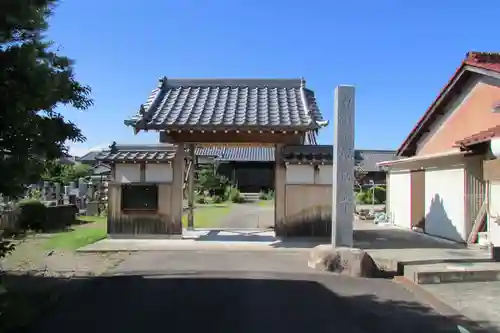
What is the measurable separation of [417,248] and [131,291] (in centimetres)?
767

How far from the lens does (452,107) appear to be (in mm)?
15359

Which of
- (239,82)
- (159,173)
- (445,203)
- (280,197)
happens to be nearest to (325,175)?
(280,197)

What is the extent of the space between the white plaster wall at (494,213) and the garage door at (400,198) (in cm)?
552

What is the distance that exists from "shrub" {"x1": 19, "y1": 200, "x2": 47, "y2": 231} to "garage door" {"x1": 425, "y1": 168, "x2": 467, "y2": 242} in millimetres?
12756

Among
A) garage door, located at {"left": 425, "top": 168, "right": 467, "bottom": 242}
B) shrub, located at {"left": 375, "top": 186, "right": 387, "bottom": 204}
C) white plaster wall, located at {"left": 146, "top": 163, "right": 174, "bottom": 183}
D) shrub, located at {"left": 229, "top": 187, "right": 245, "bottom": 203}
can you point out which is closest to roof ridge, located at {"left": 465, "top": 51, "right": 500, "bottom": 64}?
garage door, located at {"left": 425, "top": 168, "right": 467, "bottom": 242}

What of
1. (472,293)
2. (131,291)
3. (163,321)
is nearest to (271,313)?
(163,321)

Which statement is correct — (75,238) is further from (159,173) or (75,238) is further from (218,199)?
(218,199)

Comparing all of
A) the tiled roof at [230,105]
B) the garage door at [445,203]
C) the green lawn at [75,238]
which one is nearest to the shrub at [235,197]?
the green lawn at [75,238]

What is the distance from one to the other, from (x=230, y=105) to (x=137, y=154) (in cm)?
315

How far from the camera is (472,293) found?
23.9 feet

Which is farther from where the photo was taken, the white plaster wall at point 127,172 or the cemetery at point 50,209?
the cemetery at point 50,209

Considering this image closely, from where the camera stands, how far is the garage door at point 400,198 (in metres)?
17.7

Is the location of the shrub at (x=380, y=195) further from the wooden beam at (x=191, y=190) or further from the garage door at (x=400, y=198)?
the wooden beam at (x=191, y=190)

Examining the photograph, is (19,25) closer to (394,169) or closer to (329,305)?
(329,305)
